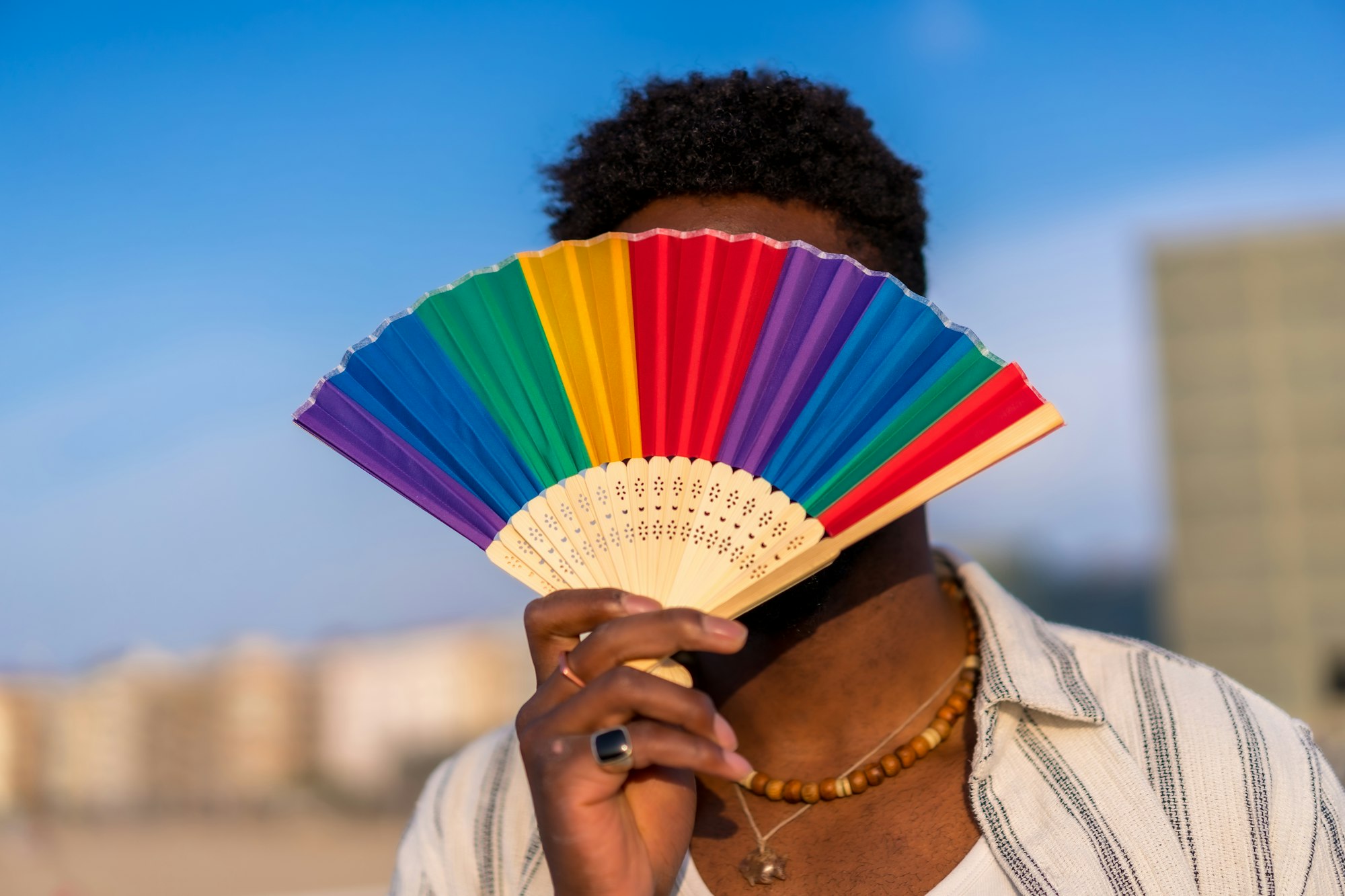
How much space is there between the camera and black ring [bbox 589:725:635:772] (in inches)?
52.0

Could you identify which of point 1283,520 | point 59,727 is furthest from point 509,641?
point 1283,520

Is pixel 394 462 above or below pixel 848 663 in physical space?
above

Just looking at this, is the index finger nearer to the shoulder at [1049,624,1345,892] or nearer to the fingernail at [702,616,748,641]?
the fingernail at [702,616,748,641]

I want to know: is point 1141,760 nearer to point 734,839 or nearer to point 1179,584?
point 734,839

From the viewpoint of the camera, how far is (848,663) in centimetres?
204

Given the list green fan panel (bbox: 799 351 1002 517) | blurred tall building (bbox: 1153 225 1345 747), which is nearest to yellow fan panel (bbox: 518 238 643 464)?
green fan panel (bbox: 799 351 1002 517)

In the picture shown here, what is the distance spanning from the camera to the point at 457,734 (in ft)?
71.9

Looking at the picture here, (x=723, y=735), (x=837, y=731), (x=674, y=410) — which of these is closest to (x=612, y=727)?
(x=723, y=735)

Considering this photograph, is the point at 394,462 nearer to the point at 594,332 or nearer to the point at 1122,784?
the point at 594,332

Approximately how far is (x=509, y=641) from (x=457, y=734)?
259cm

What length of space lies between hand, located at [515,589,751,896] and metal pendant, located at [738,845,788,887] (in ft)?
1.38

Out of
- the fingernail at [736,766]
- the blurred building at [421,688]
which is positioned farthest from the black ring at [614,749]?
the blurred building at [421,688]

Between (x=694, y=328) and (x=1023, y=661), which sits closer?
(x=694, y=328)

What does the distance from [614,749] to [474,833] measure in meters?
1.04
